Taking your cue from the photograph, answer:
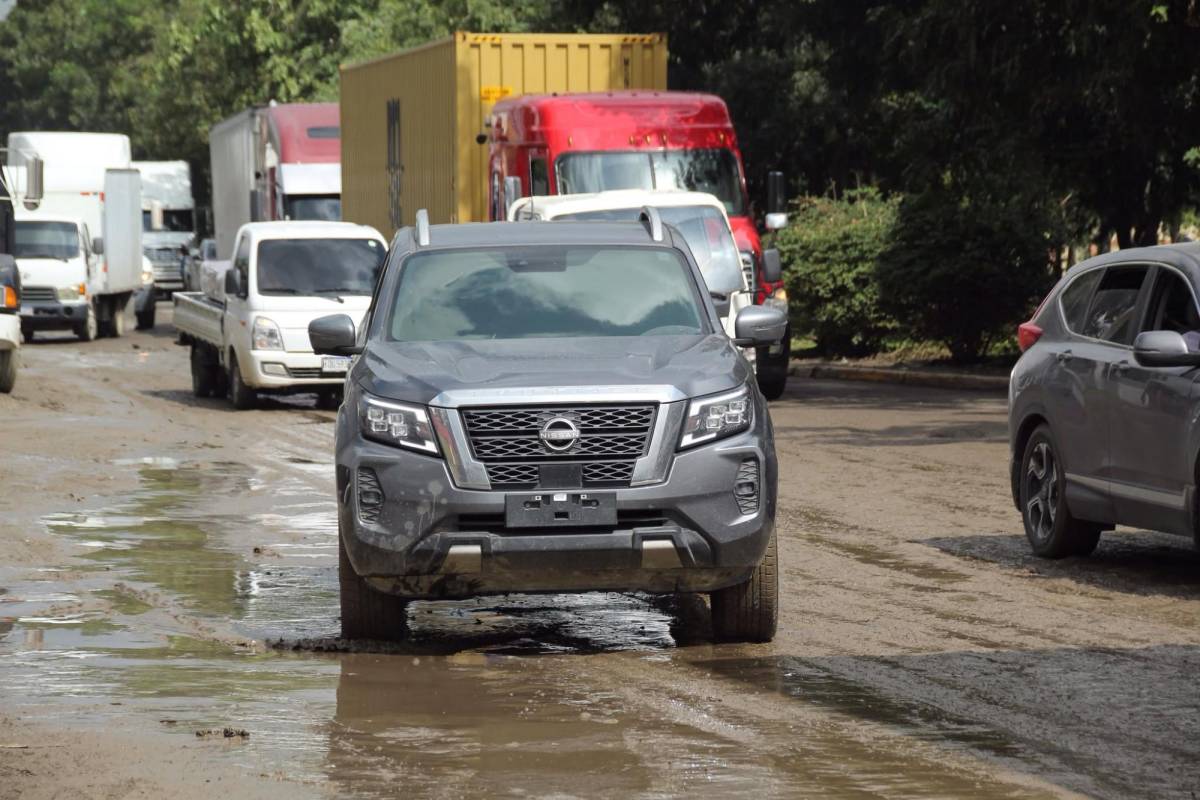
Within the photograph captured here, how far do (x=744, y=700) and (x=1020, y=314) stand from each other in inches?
786

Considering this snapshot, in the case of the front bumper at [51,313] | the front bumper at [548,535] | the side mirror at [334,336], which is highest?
the side mirror at [334,336]

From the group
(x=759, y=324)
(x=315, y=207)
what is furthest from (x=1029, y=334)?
(x=315, y=207)

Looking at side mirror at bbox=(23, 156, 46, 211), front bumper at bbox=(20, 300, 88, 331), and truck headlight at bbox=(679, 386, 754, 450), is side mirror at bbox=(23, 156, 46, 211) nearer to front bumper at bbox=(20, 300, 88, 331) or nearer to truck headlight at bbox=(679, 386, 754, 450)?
front bumper at bbox=(20, 300, 88, 331)

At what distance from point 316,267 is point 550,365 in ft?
49.7

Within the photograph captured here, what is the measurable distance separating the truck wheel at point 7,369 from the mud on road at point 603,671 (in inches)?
372

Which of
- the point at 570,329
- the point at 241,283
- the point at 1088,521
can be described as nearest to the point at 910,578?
the point at 1088,521

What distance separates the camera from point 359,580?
9203 millimetres

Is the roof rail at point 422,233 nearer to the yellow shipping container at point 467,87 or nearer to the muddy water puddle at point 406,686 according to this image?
the muddy water puddle at point 406,686

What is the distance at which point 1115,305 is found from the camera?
454 inches

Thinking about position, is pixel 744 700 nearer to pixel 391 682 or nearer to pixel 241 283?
pixel 391 682

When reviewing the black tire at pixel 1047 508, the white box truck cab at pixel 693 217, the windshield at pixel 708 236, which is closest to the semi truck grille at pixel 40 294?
the white box truck cab at pixel 693 217

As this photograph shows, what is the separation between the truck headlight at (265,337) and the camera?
2262 centimetres

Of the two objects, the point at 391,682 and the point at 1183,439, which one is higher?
the point at 1183,439

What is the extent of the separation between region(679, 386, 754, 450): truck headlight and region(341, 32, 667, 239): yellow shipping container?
698 inches
